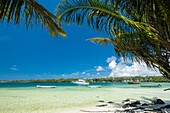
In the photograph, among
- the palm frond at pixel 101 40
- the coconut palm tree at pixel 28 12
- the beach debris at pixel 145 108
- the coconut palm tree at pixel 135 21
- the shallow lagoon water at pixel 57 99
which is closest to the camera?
the coconut palm tree at pixel 28 12

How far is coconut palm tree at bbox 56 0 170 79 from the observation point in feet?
14.9

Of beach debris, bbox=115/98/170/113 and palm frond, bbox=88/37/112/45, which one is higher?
palm frond, bbox=88/37/112/45

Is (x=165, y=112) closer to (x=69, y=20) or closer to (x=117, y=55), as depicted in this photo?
(x=117, y=55)

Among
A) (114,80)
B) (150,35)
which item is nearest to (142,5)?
(150,35)

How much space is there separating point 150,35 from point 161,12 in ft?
2.21

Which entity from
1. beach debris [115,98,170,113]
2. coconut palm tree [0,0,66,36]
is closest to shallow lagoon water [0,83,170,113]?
beach debris [115,98,170,113]

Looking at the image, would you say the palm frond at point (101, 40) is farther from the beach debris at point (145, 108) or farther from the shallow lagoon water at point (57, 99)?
the shallow lagoon water at point (57, 99)

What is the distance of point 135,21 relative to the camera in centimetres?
546

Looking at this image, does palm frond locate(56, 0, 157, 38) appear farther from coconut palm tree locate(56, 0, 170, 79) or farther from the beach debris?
the beach debris

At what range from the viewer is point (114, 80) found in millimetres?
101500

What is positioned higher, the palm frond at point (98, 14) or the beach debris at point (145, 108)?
the palm frond at point (98, 14)

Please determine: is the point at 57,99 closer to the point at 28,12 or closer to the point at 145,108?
the point at 145,108

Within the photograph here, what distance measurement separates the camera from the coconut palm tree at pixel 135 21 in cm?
453

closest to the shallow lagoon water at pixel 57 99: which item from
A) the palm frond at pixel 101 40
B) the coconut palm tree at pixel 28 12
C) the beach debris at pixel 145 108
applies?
the beach debris at pixel 145 108
